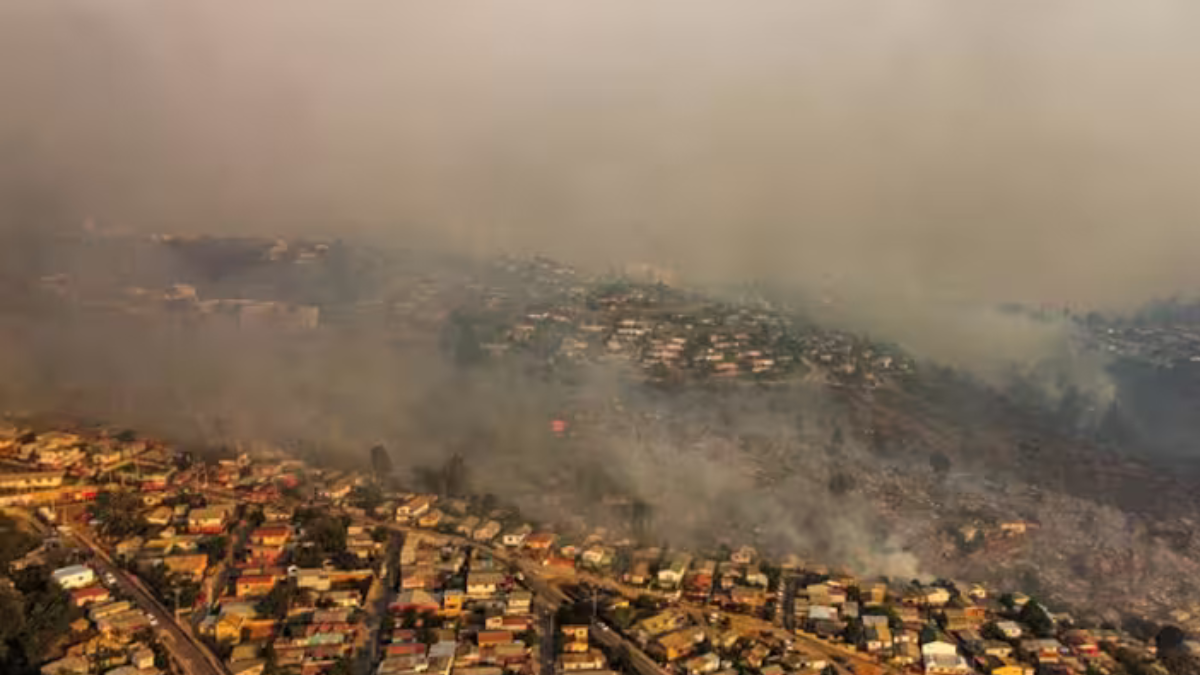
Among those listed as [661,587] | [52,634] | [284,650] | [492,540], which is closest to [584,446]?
[492,540]

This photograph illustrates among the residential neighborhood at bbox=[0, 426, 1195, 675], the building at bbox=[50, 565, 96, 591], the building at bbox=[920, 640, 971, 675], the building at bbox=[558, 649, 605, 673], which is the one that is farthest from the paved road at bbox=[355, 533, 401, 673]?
the building at bbox=[920, 640, 971, 675]

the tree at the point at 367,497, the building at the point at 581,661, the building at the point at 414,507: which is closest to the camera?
the building at the point at 581,661

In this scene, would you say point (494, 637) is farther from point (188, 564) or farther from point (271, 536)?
point (188, 564)

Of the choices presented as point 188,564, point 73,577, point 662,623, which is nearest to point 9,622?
point 73,577

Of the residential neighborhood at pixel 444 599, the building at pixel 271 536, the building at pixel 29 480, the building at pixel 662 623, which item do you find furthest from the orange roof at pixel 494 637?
the building at pixel 29 480

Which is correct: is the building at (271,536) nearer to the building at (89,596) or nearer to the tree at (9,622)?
the building at (89,596)

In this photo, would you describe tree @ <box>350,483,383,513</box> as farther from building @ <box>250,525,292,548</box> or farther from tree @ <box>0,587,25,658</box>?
tree @ <box>0,587,25,658</box>
